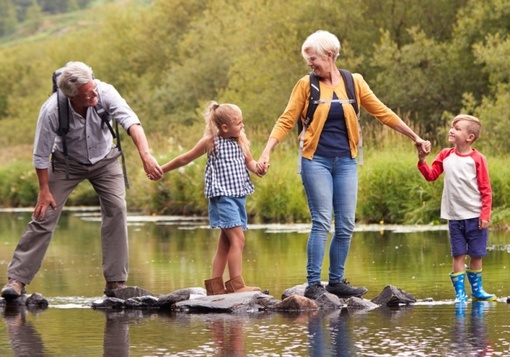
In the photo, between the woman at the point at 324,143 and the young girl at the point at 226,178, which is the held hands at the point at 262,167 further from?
the young girl at the point at 226,178

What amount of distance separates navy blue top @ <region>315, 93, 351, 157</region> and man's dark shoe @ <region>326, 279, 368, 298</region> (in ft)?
3.47

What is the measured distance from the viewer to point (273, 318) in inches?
360

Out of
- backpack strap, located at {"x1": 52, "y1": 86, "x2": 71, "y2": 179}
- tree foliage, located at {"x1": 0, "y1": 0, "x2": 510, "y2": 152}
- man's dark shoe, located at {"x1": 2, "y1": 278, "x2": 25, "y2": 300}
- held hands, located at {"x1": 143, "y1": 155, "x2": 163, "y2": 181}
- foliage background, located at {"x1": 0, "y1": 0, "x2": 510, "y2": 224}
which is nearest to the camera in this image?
held hands, located at {"x1": 143, "y1": 155, "x2": 163, "y2": 181}

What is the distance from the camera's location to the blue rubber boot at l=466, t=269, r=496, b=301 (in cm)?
994

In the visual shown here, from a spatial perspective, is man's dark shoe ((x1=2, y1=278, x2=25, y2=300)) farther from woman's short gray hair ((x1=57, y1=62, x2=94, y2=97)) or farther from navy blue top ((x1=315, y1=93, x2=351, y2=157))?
navy blue top ((x1=315, y1=93, x2=351, y2=157))

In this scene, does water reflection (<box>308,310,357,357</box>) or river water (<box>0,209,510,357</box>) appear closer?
water reflection (<box>308,310,357,357</box>)

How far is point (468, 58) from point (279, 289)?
22.8m

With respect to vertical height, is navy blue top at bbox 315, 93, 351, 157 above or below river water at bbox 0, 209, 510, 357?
above

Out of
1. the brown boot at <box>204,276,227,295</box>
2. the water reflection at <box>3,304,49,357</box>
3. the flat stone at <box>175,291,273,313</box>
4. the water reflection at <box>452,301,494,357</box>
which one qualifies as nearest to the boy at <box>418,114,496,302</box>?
the water reflection at <box>452,301,494,357</box>

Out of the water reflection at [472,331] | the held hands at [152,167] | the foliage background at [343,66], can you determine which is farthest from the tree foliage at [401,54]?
the held hands at [152,167]

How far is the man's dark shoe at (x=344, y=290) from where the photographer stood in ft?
33.7

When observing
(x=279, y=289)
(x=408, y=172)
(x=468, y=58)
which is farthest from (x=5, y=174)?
(x=279, y=289)

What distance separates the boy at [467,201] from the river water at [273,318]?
34cm

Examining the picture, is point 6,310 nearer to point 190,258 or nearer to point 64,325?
point 64,325
